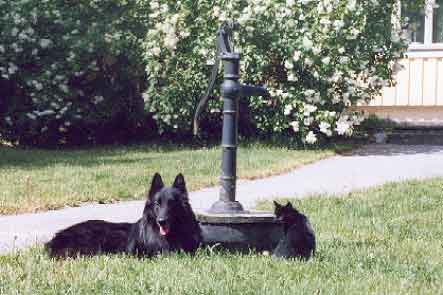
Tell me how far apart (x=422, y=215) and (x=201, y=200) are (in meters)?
2.18

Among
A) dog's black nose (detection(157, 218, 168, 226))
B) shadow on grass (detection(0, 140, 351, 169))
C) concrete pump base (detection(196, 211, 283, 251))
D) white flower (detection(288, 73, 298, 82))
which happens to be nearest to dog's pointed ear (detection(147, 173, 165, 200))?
dog's black nose (detection(157, 218, 168, 226))

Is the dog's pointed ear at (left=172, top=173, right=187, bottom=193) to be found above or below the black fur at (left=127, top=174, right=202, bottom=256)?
above

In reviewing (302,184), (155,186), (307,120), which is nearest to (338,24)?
(307,120)

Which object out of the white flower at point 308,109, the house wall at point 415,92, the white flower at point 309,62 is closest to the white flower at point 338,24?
the white flower at point 309,62

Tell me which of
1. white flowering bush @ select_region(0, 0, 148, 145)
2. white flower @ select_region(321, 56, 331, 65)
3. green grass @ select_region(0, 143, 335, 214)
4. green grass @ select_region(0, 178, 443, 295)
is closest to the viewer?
green grass @ select_region(0, 178, 443, 295)

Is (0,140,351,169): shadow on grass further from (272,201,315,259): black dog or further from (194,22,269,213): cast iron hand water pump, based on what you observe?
(272,201,315,259): black dog

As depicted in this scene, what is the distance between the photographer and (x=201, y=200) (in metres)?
8.35

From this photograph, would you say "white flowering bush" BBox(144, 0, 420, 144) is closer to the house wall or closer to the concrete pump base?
the house wall

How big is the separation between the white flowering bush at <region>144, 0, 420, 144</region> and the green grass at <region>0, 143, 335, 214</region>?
58cm

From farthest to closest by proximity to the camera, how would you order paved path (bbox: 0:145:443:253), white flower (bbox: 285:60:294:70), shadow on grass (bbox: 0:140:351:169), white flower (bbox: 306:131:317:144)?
white flower (bbox: 285:60:294:70) → white flower (bbox: 306:131:317:144) → shadow on grass (bbox: 0:140:351:169) → paved path (bbox: 0:145:443:253)

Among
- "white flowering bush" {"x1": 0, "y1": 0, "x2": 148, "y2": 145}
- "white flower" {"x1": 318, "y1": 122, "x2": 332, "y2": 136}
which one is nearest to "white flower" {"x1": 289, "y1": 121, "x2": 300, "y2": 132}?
"white flower" {"x1": 318, "y1": 122, "x2": 332, "y2": 136}

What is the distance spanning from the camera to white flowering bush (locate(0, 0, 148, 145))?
13945 mm

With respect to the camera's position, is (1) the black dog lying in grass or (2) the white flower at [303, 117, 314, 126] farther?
(2) the white flower at [303, 117, 314, 126]

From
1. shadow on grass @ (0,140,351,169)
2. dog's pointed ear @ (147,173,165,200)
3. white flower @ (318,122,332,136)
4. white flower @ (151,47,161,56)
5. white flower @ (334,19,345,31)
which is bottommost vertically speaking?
shadow on grass @ (0,140,351,169)
